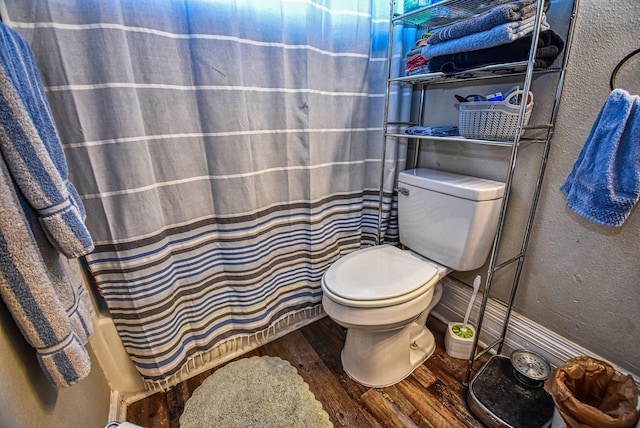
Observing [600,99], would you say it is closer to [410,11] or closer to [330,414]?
[410,11]

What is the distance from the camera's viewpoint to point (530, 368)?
1.11 m

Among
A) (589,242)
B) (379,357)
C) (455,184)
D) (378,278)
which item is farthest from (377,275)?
(589,242)

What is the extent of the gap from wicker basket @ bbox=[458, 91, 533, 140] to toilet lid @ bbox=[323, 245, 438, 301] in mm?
542

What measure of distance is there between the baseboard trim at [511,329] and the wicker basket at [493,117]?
76 centimetres

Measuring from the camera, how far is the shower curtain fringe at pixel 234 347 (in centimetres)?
121

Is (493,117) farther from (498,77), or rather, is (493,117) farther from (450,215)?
(450,215)

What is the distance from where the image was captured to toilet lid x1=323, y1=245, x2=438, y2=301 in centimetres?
104

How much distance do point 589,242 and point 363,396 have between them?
3.23ft

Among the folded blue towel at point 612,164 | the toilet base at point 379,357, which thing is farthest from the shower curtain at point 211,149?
the folded blue towel at point 612,164

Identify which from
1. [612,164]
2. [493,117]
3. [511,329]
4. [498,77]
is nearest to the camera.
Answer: [612,164]

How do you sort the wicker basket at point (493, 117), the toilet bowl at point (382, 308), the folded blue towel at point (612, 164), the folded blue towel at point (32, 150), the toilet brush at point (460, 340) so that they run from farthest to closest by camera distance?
the toilet brush at point (460, 340), the toilet bowl at point (382, 308), the wicker basket at point (493, 117), the folded blue towel at point (612, 164), the folded blue towel at point (32, 150)

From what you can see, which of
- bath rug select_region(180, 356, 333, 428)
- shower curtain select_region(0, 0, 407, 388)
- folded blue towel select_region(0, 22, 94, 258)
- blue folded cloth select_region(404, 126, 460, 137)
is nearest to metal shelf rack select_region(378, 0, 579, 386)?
blue folded cloth select_region(404, 126, 460, 137)

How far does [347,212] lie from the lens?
4.79 ft

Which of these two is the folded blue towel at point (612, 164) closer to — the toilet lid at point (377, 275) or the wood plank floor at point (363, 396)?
the toilet lid at point (377, 275)
